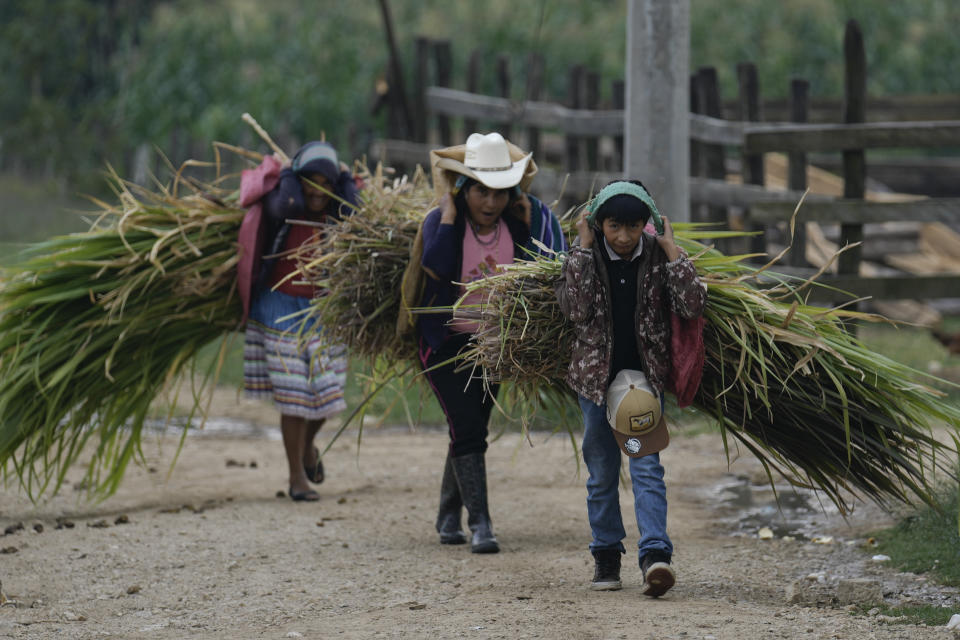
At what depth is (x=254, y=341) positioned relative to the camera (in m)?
6.33

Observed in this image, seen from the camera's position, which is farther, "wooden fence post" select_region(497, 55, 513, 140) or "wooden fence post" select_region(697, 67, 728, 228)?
"wooden fence post" select_region(497, 55, 513, 140)

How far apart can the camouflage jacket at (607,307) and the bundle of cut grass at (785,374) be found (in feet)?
0.53

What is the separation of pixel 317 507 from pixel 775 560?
7.52 ft

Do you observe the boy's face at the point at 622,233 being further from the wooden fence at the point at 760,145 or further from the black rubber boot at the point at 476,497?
the wooden fence at the point at 760,145

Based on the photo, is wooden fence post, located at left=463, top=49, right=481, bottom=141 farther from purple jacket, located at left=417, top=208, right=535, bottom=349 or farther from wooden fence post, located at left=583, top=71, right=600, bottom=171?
purple jacket, located at left=417, top=208, right=535, bottom=349

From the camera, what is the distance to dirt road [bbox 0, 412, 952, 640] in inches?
159

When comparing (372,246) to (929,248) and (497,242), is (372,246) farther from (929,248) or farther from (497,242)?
(929,248)

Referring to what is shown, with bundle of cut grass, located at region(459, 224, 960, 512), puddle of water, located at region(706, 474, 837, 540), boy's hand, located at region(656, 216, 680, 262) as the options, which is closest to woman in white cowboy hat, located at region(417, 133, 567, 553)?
bundle of cut grass, located at region(459, 224, 960, 512)

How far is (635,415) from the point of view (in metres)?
4.34

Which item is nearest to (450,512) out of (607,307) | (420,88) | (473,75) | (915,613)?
(607,307)

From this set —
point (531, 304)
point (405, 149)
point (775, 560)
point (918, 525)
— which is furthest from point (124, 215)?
point (405, 149)

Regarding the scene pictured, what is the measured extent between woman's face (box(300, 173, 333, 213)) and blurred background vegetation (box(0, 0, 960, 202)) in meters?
8.77

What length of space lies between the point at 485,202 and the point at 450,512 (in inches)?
54.1

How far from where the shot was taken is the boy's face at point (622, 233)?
4.28 m
